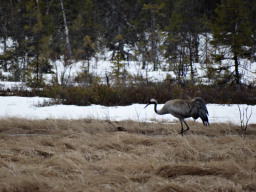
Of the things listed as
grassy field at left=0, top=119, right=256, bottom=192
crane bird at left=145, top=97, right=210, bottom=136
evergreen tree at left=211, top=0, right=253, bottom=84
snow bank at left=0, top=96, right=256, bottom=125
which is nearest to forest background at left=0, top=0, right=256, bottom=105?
evergreen tree at left=211, top=0, right=253, bottom=84

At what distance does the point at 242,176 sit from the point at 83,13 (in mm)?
28774

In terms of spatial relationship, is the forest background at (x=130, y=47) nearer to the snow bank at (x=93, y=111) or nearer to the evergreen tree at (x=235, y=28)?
the evergreen tree at (x=235, y=28)

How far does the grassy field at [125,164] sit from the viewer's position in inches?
129

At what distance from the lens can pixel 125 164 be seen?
4.12 meters

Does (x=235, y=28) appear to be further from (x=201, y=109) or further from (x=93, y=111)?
(x=201, y=109)

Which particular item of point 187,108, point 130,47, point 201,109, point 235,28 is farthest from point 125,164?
point 130,47

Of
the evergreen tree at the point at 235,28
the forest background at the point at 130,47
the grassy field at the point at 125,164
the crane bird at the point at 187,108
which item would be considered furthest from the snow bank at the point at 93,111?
the evergreen tree at the point at 235,28

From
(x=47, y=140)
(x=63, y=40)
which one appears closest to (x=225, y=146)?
(x=47, y=140)

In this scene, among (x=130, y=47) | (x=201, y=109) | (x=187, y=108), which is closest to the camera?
(x=187, y=108)

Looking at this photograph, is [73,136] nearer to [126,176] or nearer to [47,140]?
[47,140]

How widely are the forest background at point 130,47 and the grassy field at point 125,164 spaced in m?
6.52

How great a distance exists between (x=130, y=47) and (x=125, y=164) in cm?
2460

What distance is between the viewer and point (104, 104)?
1248 centimetres

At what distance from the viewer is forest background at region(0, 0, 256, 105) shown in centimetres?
1364
